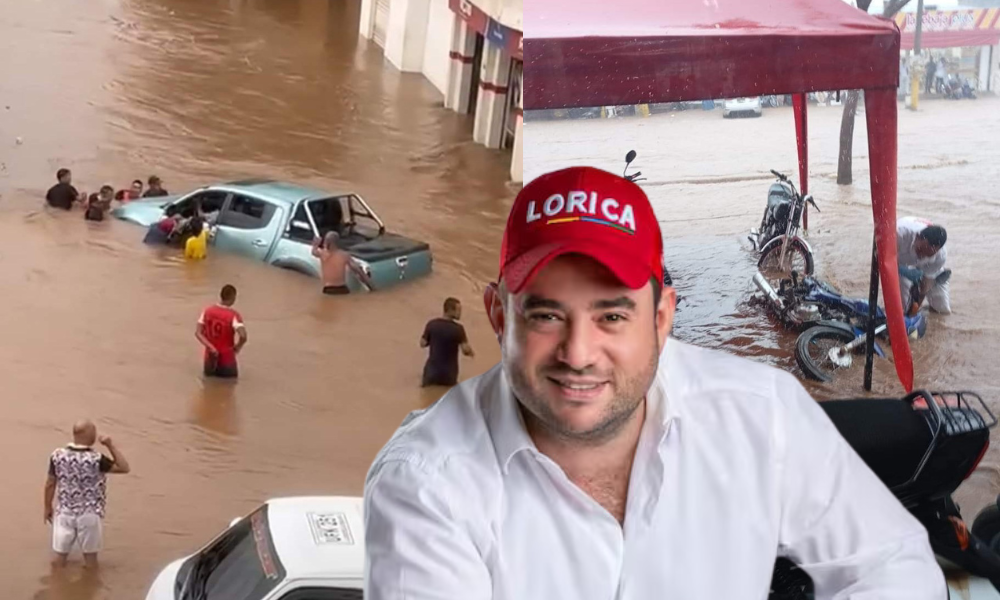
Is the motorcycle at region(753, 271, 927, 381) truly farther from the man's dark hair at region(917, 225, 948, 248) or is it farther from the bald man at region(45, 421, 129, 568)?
the bald man at region(45, 421, 129, 568)

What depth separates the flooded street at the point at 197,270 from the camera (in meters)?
2.32

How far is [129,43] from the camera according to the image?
2.54 meters

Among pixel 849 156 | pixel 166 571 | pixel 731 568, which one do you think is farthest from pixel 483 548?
pixel 849 156

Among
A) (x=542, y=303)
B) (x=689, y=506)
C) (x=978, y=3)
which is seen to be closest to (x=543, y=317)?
(x=542, y=303)

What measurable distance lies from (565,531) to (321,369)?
5.01ft

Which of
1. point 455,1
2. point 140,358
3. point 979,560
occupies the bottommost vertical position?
point 979,560

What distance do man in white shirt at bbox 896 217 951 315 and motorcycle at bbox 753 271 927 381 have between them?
0.07m

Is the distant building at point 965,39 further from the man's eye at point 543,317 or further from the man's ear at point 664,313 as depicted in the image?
the man's eye at point 543,317

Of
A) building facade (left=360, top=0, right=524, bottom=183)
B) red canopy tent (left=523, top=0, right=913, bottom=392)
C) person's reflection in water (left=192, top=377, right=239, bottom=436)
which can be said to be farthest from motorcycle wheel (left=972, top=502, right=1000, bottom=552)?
person's reflection in water (left=192, top=377, right=239, bottom=436)

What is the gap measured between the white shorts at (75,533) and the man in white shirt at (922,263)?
173 cm

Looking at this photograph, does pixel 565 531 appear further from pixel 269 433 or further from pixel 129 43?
pixel 129 43

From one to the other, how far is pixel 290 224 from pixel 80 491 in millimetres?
703

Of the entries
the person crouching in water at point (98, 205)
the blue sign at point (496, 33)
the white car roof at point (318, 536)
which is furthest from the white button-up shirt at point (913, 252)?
the person crouching in water at point (98, 205)

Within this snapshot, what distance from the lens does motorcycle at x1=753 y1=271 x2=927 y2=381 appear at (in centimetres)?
262
